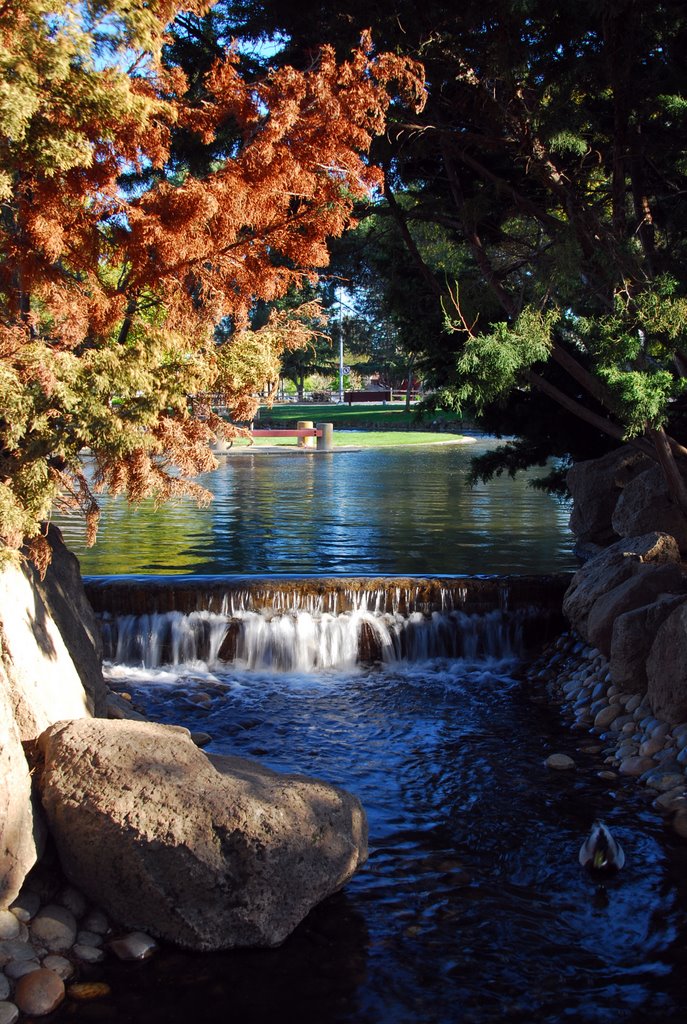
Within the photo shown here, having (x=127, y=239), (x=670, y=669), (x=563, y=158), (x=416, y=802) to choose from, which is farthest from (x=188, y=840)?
(x=563, y=158)

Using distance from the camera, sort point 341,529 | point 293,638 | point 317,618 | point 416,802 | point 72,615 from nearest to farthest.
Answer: point 416,802 < point 72,615 < point 293,638 < point 317,618 < point 341,529

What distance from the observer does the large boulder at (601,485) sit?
14.1 m

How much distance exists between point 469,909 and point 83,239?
14.9 feet

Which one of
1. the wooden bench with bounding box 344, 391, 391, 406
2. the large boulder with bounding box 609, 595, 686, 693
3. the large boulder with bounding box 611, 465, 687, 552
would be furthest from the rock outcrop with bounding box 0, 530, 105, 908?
the wooden bench with bounding box 344, 391, 391, 406

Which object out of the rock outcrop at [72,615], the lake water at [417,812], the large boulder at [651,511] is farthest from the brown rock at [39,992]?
the large boulder at [651,511]

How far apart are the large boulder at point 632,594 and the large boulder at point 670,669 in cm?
97

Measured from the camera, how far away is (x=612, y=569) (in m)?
10.8

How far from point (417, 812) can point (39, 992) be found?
3.02 metres

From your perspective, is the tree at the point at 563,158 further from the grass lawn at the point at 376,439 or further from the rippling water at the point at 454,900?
the grass lawn at the point at 376,439

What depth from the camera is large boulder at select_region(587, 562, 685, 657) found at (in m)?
9.65

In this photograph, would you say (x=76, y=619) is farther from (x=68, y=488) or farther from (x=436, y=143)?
(x=436, y=143)

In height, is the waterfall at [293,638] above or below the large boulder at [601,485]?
below

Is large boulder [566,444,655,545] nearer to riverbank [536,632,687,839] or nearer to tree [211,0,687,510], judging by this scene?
tree [211,0,687,510]

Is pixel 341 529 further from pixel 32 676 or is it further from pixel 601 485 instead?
pixel 32 676
